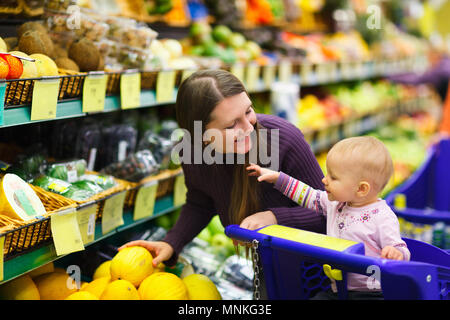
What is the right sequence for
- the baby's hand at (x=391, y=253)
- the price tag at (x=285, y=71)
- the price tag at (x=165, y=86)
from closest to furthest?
1. the baby's hand at (x=391, y=253)
2. the price tag at (x=165, y=86)
3. the price tag at (x=285, y=71)

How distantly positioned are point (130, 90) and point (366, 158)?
1052mm

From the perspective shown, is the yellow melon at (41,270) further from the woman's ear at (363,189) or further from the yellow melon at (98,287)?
the woman's ear at (363,189)

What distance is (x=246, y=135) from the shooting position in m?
1.49

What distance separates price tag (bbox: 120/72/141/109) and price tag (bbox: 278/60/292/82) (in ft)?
4.99

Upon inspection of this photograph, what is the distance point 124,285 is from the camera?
152cm

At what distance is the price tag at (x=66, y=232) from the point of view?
1.55m

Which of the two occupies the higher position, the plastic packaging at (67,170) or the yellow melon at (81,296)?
the plastic packaging at (67,170)

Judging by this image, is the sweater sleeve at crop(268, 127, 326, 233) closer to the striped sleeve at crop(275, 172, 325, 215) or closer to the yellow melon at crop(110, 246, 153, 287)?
the striped sleeve at crop(275, 172, 325, 215)

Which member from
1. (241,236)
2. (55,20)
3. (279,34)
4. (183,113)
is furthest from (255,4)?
(241,236)

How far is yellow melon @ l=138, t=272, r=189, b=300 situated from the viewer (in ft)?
5.08

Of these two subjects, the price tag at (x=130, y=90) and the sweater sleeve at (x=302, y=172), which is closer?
the sweater sleeve at (x=302, y=172)

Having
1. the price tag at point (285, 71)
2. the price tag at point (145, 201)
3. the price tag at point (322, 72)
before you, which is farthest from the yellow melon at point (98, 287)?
the price tag at point (322, 72)

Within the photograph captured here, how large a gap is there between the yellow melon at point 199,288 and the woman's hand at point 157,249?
0.37 feet
